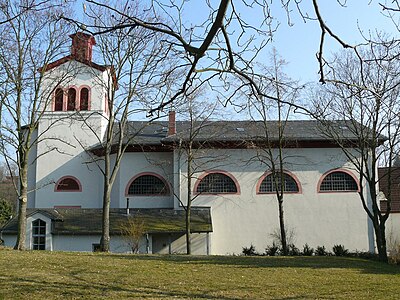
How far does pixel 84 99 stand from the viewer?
3259cm

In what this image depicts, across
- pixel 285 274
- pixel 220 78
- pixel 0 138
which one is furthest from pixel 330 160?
pixel 220 78

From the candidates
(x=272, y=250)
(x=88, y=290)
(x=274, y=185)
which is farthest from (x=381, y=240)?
(x=88, y=290)

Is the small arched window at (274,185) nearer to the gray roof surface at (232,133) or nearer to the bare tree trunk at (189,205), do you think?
the gray roof surface at (232,133)

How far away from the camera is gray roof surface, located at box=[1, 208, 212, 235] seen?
Answer: 26.1 metres

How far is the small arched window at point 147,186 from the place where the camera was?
29.6 m

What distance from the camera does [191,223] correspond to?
27.0m

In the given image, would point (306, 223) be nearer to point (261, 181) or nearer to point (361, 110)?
point (261, 181)

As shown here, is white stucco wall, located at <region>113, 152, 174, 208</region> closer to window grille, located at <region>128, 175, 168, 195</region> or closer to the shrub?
window grille, located at <region>128, 175, 168, 195</region>

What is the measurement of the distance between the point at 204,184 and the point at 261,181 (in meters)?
3.31

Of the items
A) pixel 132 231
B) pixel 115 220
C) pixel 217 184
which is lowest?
pixel 132 231

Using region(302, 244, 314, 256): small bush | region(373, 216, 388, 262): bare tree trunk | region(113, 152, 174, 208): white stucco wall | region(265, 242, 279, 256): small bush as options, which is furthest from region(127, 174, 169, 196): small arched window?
region(373, 216, 388, 262): bare tree trunk

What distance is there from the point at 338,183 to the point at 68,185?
1631 cm

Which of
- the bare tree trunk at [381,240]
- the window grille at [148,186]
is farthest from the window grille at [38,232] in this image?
the bare tree trunk at [381,240]

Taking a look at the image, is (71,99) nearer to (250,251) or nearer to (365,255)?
(250,251)
